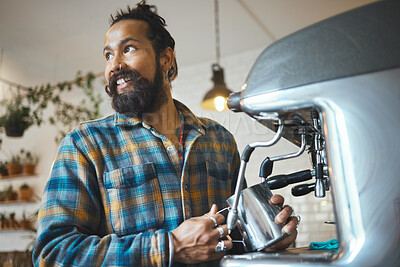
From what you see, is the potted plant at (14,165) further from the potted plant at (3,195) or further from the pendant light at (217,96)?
the pendant light at (217,96)

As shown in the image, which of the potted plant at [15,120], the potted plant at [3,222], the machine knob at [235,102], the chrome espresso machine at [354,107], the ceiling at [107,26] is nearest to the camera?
the chrome espresso machine at [354,107]

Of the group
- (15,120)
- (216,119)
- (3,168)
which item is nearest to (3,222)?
(3,168)

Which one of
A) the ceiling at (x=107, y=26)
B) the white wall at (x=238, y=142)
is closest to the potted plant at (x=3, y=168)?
the white wall at (x=238, y=142)

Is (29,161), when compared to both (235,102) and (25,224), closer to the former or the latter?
(25,224)

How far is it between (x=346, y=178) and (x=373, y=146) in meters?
0.05

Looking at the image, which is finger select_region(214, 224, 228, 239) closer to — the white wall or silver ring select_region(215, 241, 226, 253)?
silver ring select_region(215, 241, 226, 253)

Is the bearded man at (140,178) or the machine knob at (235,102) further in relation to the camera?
the bearded man at (140,178)

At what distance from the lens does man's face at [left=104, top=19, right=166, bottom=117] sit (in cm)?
96

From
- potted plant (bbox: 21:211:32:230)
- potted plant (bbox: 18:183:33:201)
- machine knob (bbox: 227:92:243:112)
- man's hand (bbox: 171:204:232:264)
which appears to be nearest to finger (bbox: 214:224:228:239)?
man's hand (bbox: 171:204:232:264)

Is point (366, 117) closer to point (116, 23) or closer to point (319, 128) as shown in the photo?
point (319, 128)

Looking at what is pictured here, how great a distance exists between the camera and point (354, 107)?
469 mm

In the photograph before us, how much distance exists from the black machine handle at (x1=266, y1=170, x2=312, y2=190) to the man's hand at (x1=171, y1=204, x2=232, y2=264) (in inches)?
4.6

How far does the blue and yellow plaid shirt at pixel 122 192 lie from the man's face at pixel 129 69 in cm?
4

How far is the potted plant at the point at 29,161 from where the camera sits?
436 centimetres
